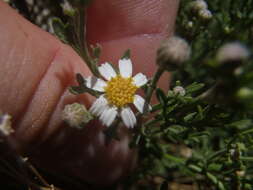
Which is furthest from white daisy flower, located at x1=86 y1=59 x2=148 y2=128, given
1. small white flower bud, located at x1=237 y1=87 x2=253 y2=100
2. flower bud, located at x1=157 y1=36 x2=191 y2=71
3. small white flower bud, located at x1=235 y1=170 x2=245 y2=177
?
small white flower bud, located at x1=237 y1=87 x2=253 y2=100

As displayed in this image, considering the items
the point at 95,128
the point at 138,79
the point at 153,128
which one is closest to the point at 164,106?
the point at 138,79

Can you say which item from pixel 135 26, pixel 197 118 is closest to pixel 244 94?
pixel 197 118

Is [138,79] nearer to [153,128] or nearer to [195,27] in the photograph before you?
[153,128]

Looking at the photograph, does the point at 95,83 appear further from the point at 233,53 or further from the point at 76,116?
the point at 233,53

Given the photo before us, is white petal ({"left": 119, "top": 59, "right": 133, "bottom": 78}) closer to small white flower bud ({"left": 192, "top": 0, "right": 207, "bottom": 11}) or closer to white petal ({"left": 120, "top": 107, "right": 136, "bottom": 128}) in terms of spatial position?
white petal ({"left": 120, "top": 107, "right": 136, "bottom": 128})

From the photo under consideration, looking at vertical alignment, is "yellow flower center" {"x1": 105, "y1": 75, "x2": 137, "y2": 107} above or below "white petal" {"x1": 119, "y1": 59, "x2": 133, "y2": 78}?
below

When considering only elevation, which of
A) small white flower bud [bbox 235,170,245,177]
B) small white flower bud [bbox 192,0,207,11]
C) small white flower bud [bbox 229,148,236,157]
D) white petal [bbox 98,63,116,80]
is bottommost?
small white flower bud [bbox 235,170,245,177]
